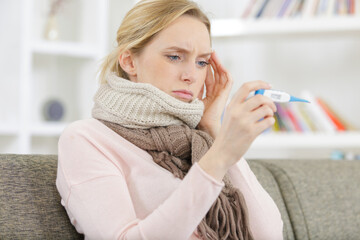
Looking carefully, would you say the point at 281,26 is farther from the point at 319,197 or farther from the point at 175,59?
the point at 175,59

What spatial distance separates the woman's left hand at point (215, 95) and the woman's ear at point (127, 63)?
225 millimetres

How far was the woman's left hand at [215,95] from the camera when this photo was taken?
4.57ft

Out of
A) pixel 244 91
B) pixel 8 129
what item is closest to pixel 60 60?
pixel 8 129

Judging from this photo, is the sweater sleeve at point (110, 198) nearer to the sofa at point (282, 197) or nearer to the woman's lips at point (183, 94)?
the sofa at point (282, 197)

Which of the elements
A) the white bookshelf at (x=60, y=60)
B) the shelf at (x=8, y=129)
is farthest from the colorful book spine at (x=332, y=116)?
the shelf at (x=8, y=129)

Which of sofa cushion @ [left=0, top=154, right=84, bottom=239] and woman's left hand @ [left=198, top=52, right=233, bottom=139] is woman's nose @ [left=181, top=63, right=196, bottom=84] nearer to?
woman's left hand @ [left=198, top=52, right=233, bottom=139]

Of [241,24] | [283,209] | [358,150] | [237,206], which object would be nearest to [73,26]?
[241,24]

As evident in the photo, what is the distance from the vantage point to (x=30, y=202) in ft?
3.83

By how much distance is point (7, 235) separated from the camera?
111 centimetres

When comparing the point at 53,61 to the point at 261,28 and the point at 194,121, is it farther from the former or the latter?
the point at 194,121

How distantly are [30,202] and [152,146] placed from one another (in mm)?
285

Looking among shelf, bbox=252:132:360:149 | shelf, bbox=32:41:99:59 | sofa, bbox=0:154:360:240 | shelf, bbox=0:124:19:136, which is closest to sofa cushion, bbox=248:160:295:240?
sofa, bbox=0:154:360:240

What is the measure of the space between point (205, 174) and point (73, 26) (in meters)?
2.67

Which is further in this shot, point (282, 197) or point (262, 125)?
point (282, 197)
